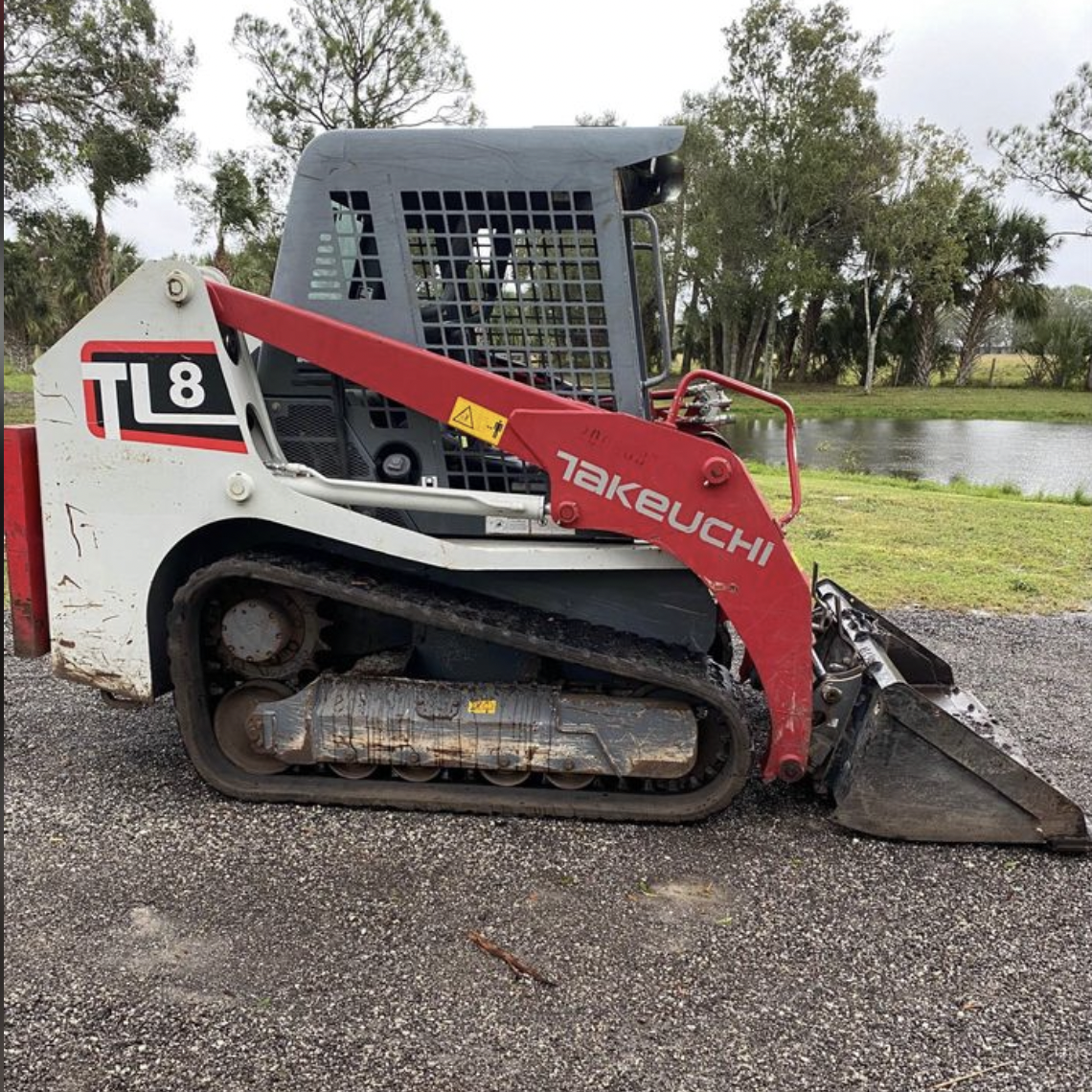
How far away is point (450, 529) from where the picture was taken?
3533 millimetres

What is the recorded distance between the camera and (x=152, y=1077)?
2.13 metres

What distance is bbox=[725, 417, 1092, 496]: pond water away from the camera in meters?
15.6

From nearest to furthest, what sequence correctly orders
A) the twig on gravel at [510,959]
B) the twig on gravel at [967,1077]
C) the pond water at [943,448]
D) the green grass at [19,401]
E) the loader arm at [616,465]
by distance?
the twig on gravel at [967,1077]
the twig on gravel at [510,959]
the loader arm at [616,465]
the green grass at [19,401]
the pond water at [943,448]

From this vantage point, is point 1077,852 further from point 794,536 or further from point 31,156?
point 31,156

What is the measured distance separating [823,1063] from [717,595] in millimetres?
1428

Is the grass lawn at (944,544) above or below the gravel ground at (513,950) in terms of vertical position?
above

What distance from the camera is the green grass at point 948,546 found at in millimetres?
6570

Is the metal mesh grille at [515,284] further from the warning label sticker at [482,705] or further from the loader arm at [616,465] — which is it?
the warning label sticker at [482,705]

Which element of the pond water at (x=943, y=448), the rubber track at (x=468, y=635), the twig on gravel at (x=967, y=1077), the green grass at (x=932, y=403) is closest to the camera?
the twig on gravel at (x=967, y=1077)

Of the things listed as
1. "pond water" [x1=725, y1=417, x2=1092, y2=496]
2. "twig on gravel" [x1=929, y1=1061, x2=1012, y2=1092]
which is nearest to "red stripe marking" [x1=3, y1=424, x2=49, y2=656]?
"twig on gravel" [x1=929, y1=1061, x2=1012, y2=1092]

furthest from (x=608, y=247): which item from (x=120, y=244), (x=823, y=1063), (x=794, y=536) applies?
(x=120, y=244)

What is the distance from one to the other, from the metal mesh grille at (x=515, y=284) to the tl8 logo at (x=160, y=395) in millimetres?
769

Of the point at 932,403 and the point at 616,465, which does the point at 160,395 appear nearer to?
the point at 616,465

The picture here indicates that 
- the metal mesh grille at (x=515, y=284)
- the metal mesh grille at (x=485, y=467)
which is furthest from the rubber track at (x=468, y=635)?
the metal mesh grille at (x=515, y=284)
